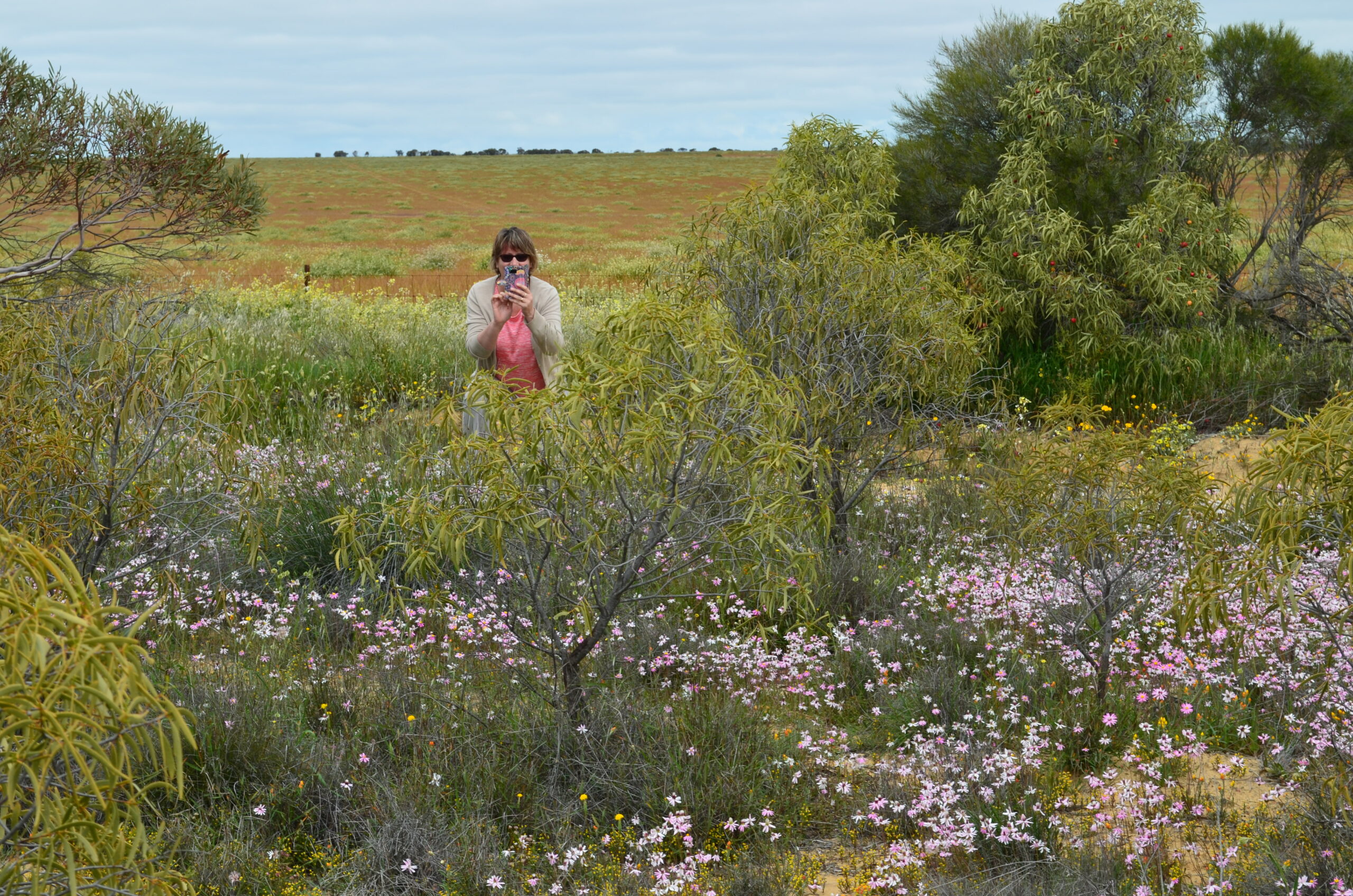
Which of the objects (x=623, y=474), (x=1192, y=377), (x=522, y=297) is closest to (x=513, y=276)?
(x=522, y=297)

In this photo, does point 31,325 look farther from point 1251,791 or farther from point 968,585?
point 1251,791

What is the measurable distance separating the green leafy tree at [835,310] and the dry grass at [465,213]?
1.38 ft

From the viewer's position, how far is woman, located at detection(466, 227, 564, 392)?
20.0ft

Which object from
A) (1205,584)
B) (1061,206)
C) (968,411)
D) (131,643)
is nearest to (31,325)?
(131,643)

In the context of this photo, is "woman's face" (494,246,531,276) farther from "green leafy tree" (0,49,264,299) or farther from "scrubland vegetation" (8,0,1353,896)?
"green leafy tree" (0,49,264,299)

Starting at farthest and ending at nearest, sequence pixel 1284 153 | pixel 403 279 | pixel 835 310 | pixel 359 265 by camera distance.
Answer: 1. pixel 359 265
2. pixel 403 279
3. pixel 1284 153
4. pixel 835 310

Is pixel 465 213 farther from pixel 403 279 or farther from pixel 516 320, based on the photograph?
pixel 516 320

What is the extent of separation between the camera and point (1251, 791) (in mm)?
4164

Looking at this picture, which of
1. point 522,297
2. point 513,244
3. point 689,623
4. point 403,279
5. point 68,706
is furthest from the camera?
point 403,279

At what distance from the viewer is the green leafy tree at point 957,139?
12.2 metres

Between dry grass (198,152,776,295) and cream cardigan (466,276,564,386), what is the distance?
44.4 inches

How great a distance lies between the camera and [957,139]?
12.6 m

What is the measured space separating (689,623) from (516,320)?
2090mm

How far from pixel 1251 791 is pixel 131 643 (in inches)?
163
